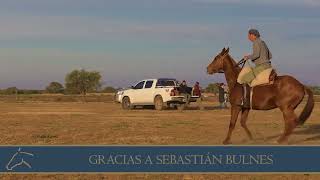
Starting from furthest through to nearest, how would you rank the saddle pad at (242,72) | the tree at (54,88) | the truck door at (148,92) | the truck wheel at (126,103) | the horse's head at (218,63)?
→ the tree at (54,88), the truck wheel at (126,103), the truck door at (148,92), the horse's head at (218,63), the saddle pad at (242,72)

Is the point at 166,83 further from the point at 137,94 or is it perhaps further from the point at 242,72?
the point at 242,72

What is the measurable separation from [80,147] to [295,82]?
8377 millimetres

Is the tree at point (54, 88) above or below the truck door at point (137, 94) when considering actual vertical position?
above

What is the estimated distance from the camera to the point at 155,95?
116 feet

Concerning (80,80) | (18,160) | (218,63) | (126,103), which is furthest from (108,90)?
(18,160)

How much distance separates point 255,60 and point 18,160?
8.65 m

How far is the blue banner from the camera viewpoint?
6965 mm

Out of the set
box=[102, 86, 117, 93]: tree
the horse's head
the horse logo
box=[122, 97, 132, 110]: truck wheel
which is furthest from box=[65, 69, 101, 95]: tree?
the horse logo

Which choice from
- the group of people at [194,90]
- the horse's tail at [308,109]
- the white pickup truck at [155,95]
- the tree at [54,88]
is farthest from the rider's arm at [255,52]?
the tree at [54,88]

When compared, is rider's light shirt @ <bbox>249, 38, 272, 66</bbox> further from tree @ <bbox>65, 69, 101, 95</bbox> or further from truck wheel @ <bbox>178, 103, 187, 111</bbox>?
tree @ <bbox>65, 69, 101, 95</bbox>

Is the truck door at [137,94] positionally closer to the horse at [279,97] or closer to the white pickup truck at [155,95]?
the white pickup truck at [155,95]

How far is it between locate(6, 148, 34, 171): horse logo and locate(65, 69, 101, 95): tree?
104 m

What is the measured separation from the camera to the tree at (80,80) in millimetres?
111375

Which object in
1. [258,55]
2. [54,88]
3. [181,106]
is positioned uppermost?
[54,88]
